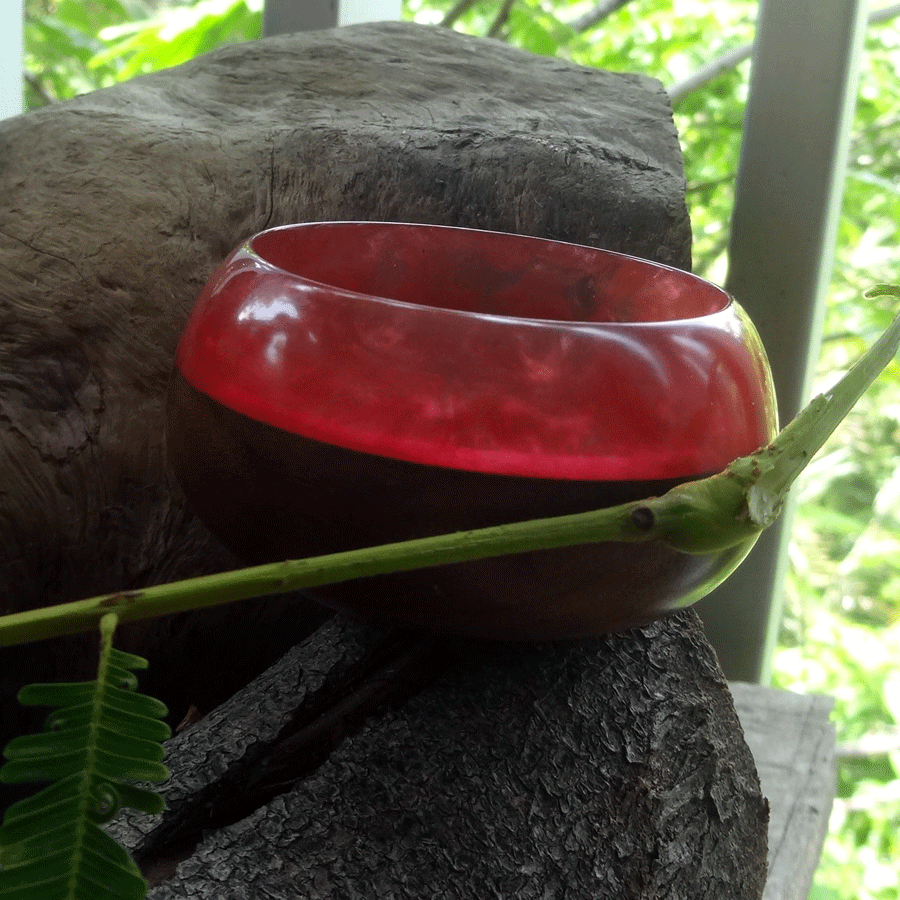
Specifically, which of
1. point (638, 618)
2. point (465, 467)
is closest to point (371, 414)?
point (465, 467)

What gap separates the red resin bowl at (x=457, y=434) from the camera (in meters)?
0.37

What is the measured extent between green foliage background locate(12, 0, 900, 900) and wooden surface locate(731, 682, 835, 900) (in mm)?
733

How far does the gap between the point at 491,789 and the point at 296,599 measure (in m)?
0.26

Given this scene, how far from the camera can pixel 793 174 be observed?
943 millimetres

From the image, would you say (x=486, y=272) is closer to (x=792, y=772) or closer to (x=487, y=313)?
(x=487, y=313)

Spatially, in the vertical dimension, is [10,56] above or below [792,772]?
above

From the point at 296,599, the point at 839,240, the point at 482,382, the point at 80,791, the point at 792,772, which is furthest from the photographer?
the point at 839,240

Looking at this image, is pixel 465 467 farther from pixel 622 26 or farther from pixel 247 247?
pixel 622 26

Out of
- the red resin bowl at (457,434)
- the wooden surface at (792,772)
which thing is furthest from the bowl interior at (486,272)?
the wooden surface at (792,772)

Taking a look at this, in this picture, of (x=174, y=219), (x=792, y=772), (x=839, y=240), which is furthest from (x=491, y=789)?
(x=839, y=240)

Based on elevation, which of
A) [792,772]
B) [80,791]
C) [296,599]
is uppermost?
[80,791]

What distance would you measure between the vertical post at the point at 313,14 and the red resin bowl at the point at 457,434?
77 centimetres

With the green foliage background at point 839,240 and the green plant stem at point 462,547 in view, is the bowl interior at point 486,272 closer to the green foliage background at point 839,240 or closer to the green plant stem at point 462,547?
the green plant stem at point 462,547

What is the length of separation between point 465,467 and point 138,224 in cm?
40
